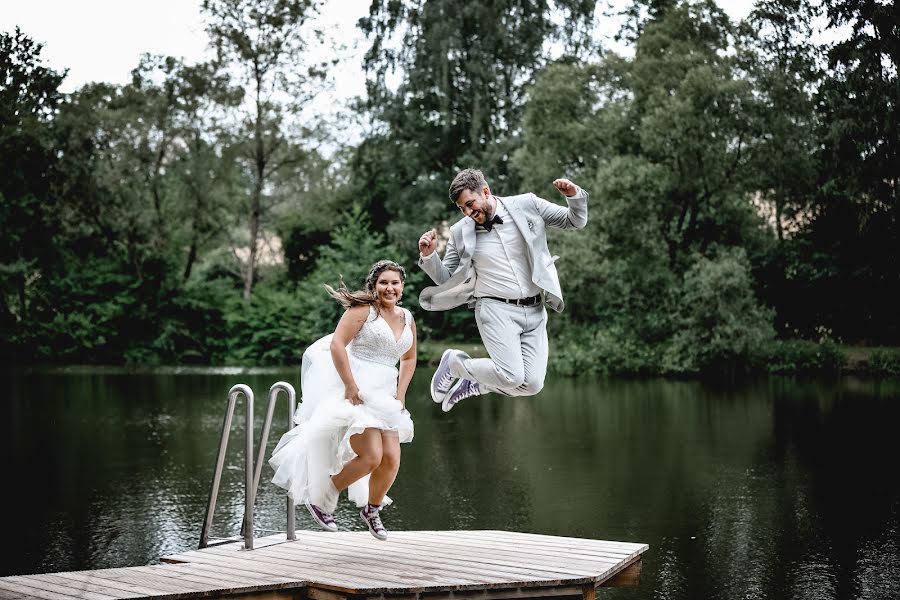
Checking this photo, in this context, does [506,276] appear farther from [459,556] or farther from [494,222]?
[459,556]

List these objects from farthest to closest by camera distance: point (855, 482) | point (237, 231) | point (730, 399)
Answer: point (237, 231) < point (730, 399) < point (855, 482)

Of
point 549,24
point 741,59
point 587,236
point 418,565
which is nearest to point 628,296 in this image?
point 587,236

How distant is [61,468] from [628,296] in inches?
855

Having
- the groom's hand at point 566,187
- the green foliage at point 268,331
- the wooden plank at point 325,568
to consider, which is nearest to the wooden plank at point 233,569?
the wooden plank at point 325,568

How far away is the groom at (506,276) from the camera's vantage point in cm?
709

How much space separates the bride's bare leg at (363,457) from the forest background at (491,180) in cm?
2362

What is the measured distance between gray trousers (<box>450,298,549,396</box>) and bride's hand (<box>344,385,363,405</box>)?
824 millimetres

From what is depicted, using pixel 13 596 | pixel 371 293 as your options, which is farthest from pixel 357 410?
pixel 13 596

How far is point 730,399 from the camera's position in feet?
82.4

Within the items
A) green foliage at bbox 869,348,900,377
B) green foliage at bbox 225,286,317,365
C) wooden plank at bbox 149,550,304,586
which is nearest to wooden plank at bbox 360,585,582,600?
wooden plank at bbox 149,550,304,586

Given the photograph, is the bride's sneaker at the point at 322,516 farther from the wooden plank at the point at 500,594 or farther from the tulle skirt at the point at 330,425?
the wooden plank at the point at 500,594

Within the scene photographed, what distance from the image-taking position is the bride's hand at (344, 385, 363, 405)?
267 inches

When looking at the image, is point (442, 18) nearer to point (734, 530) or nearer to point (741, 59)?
point (741, 59)

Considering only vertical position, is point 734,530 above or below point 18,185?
below
